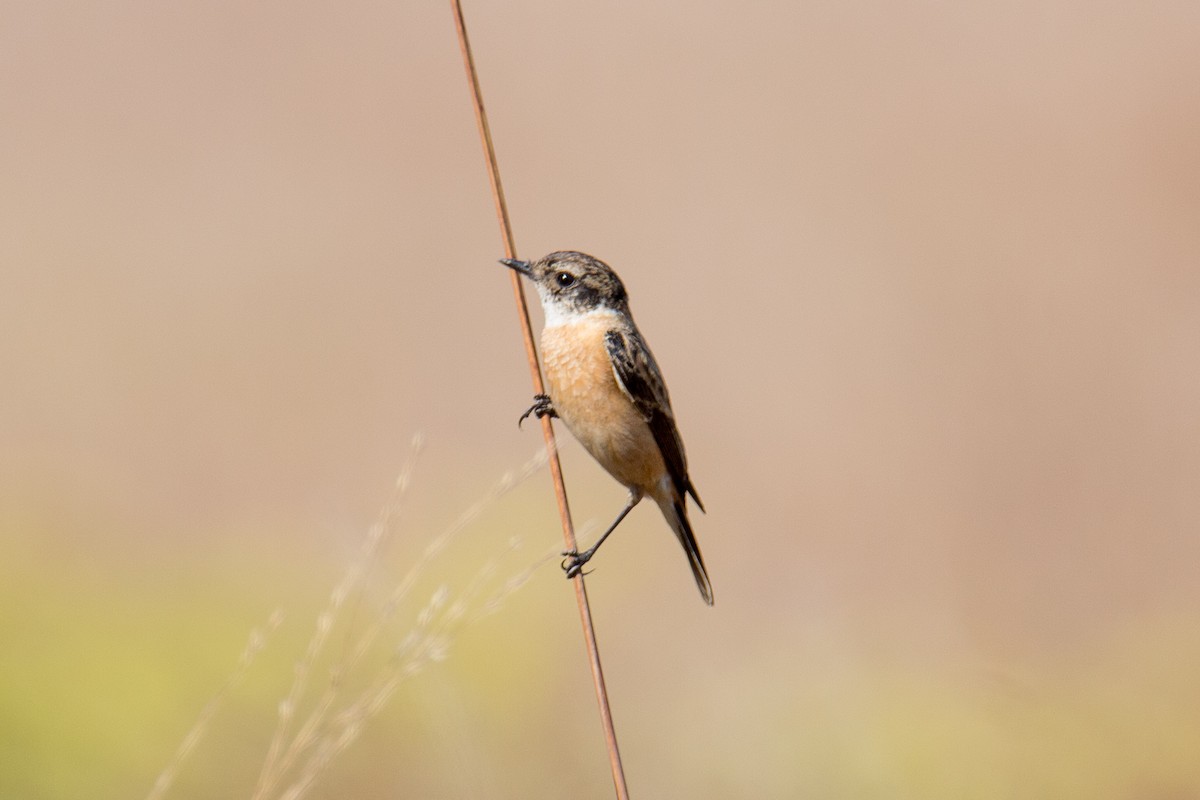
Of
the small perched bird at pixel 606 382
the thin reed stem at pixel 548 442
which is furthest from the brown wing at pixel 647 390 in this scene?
the thin reed stem at pixel 548 442

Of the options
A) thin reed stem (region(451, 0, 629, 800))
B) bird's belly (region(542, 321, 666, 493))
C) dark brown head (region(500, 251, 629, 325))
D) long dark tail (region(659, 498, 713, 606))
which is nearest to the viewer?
thin reed stem (region(451, 0, 629, 800))

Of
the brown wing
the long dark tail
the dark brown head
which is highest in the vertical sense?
the dark brown head

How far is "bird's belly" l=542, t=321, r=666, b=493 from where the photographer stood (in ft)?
14.5

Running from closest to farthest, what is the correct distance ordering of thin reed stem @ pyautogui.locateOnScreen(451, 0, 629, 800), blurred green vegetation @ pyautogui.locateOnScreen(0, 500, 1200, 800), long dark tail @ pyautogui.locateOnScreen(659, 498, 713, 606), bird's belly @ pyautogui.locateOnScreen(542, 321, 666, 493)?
thin reed stem @ pyautogui.locateOnScreen(451, 0, 629, 800), bird's belly @ pyautogui.locateOnScreen(542, 321, 666, 493), long dark tail @ pyautogui.locateOnScreen(659, 498, 713, 606), blurred green vegetation @ pyautogui.locateOnScreen(0, 500, 1200, 800)

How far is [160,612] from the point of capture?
5.84 metres

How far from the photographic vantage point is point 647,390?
179 inches

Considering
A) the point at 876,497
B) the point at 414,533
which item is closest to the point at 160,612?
the point at 414,533

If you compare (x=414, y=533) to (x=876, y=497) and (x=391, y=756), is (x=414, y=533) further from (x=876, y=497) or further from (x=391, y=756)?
(x=876, y=497)

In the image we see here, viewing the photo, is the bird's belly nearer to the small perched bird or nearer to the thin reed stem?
the small perched bird

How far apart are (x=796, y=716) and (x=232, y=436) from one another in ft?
17.1

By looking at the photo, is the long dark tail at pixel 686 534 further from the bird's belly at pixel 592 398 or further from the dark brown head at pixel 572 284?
the dark brown head at pixel 572 284

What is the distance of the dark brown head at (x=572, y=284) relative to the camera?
4570 mm

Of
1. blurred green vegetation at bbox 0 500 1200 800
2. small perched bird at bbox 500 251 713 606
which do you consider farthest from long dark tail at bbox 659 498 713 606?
blurred green vegetation at bbox 0 500 1200 800

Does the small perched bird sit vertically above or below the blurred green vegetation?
above
